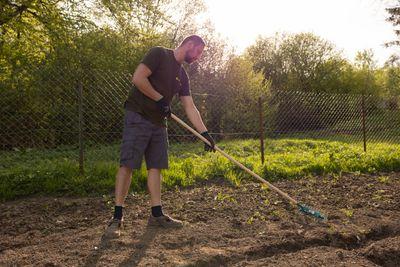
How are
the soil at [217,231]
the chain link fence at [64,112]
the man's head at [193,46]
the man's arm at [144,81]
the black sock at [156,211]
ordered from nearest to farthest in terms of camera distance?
the soil at [217,231]
the man's arm at [144,81]
the man's head at [193,46]
the black sock at [156,211]
the chain link fence at [64,112]

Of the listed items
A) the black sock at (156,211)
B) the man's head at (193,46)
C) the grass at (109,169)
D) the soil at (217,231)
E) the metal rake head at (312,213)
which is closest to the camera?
the soil at (217,231)

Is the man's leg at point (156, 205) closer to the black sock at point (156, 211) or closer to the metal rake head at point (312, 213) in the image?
the black sock at point (156, 211)

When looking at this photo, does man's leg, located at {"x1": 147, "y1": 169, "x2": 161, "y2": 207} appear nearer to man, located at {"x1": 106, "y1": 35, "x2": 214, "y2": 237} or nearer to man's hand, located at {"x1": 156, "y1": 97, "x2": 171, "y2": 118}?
man, located at {"x1": 106, "y1": 35, "x2": 214, "y2": 237}

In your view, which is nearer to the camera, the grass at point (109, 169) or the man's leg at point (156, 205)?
the man's leg at point (156, 205)

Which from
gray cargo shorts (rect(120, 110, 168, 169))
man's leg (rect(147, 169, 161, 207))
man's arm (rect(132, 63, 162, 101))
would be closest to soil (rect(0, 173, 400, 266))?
man's leg (rect(147, 169, 161, 207))

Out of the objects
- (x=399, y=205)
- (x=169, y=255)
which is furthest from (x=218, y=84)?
(x=169, y=255)

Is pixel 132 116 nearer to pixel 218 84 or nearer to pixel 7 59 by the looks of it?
pixel 7 59

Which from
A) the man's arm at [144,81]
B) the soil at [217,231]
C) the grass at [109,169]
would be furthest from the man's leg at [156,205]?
the grass at [109,169]

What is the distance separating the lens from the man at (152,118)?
3703 millimetres

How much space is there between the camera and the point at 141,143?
3.79 metres

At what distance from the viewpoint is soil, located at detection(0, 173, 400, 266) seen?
3.08 m

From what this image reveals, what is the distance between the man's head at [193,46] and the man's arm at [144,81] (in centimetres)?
42

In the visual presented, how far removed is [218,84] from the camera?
564 inches

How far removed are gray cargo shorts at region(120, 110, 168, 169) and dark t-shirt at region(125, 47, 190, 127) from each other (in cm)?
6
